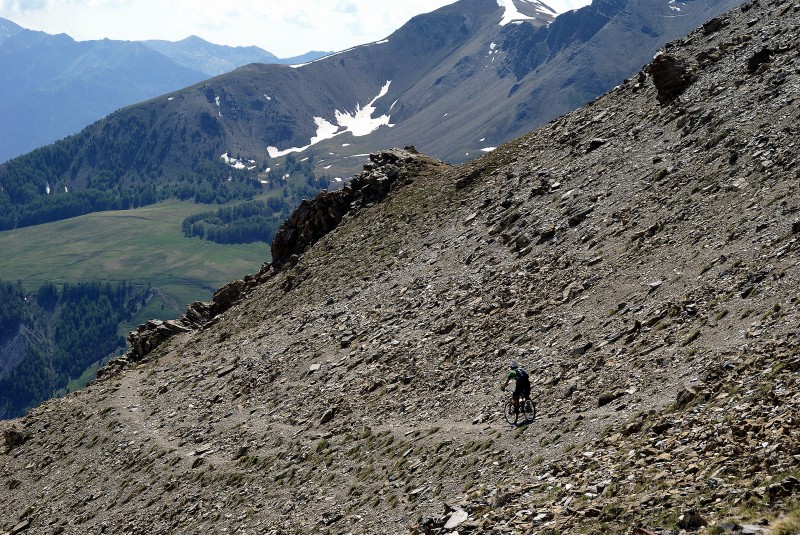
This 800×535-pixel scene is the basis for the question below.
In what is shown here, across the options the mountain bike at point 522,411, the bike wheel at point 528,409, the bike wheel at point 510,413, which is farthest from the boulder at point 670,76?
the bike wheel at point 528,409

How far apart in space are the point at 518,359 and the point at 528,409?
5998 millimetres

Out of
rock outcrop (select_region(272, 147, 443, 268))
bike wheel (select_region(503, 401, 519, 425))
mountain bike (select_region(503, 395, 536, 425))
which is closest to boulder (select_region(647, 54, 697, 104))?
rock outcrop (select_region(272, 147, 443, 268))

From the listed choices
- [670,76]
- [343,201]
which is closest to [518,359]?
[670,76]

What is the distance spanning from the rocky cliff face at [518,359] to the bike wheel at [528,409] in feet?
1.95

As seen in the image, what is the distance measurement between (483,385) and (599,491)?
50.5ft

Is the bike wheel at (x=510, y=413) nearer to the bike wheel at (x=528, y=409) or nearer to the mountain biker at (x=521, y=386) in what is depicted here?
the bike wheel at (x=528, y=409)

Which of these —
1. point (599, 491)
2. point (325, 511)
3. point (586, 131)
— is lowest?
point (325, 511)

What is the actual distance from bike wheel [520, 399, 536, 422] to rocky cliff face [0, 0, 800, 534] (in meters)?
0.59

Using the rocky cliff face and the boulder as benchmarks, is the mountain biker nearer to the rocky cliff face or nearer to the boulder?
the rocky cliff face

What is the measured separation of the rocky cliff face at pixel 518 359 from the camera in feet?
73.8

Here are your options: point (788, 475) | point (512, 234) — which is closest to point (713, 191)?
point (512, 234)

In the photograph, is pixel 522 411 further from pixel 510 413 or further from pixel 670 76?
pixel 670 76

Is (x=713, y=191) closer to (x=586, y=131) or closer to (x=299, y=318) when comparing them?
(x=586, y=131)

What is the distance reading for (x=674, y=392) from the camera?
1016 inches
